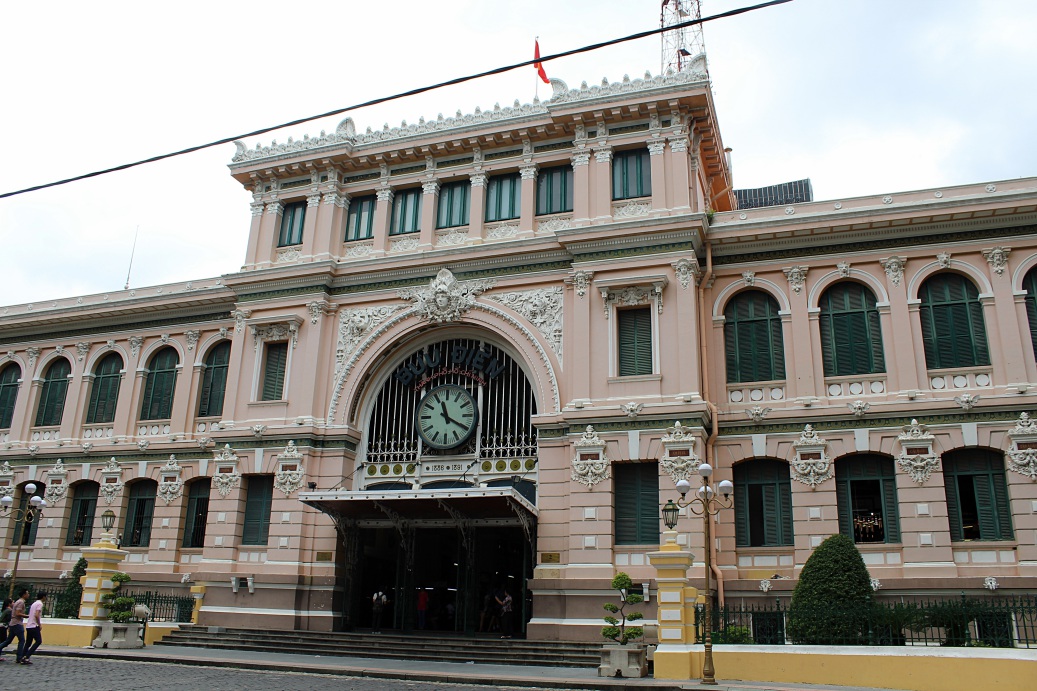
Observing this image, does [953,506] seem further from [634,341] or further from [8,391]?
[8,391]

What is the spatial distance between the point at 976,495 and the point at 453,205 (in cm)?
1938

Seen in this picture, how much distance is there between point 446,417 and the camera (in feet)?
98.0

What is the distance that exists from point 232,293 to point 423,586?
14.3m

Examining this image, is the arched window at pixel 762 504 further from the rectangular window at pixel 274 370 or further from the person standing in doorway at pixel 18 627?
the person standing in doorway at pixel 18 627

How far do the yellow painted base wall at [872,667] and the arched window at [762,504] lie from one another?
7.37 meters

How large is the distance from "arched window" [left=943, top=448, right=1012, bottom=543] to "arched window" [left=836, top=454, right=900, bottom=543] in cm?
152

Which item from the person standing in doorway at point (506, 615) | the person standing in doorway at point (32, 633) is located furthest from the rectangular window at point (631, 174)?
the person standing in doorway at point (32, 633)

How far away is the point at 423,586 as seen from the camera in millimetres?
29922

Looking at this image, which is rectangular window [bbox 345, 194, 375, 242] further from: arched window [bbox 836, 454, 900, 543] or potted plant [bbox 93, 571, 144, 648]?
arched window [bbox 836, 454, 900, 543]

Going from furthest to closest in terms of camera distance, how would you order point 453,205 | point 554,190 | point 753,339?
point 453,205, point 554,190, point 753,339

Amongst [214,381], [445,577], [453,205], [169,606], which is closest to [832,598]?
[445,577]

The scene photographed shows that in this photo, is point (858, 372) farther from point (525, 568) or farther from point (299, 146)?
point (299, 146)

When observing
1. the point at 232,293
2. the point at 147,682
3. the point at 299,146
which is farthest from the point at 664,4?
the point at 147,682

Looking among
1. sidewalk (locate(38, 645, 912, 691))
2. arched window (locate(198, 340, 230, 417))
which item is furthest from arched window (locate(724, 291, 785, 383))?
arched window (locate(198, 340, 230, 417))
